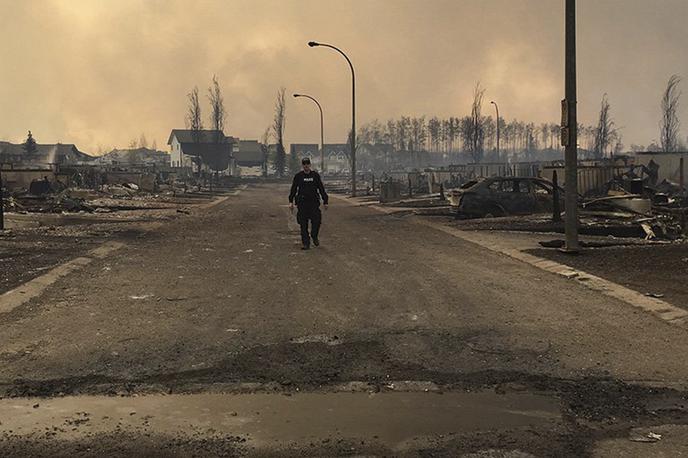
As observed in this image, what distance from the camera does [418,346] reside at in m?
5.55

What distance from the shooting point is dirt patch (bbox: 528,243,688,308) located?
26.7 ft

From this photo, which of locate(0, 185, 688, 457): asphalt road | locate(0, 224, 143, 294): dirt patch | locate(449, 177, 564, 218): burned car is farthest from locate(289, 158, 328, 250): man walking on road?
locate(449, 177, 564, 218): burned car

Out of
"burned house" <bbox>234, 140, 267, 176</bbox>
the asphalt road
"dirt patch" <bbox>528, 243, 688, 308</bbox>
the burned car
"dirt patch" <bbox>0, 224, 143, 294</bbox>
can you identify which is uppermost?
"burned house" <bbox>234, 140, 267, 176</bbox>

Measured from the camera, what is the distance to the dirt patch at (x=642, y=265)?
26.7 feet

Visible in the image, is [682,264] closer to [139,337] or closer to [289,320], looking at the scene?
[289,320]

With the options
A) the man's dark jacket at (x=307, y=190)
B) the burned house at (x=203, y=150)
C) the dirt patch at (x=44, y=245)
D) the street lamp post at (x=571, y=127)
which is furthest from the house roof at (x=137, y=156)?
the street lamp post at (x=571, y=127)

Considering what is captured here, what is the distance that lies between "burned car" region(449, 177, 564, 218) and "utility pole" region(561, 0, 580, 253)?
8.57 m

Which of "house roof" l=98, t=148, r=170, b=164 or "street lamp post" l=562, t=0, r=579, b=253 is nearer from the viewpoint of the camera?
"street lamp post" l=562, t=0, r=579, b=253

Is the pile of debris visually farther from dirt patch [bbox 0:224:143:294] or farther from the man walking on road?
dirt patch [bbox 0:224:143:294]

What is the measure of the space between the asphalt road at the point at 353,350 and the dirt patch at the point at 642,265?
864 millimetres

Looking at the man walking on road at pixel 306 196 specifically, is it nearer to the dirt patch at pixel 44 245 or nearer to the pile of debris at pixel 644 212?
the dirt patch at pixel 44 245

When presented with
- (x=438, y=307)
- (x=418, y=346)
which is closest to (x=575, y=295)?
(x=438, y=307)

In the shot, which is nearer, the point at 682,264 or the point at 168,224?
the point at 682,264

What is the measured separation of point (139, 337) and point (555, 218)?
14.0 m
